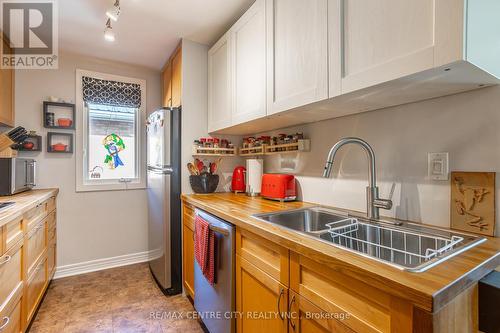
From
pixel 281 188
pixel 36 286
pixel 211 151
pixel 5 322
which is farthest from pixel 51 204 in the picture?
pixel 281 188

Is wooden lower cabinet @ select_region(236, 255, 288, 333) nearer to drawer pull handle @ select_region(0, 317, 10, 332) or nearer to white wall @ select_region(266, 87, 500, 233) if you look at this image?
white wall @ select_region(266, 87, 500, 233)

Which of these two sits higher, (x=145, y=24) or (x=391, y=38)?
(x=145, y=24)

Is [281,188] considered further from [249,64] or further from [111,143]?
[111,143]

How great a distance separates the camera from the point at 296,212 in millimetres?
1475

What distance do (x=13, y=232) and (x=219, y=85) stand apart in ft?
5.56

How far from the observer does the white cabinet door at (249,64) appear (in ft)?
5.25

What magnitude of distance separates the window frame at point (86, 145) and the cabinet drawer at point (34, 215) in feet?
2.13

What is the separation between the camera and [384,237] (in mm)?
1140

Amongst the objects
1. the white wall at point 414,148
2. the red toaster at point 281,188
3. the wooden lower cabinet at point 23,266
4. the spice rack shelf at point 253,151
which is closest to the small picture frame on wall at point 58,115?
the wooden lower cabinet at point 23,266

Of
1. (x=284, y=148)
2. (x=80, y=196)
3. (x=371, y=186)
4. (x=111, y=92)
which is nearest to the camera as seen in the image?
(x=371, y=186)

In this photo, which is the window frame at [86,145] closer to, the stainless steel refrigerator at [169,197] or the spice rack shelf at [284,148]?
the stainless steel refrigerator at [169,197]

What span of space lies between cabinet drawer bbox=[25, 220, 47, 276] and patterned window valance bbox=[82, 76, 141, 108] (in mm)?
1372

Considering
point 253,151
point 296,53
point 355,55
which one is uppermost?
point 296,53

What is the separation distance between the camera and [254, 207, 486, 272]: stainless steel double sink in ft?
2.96
